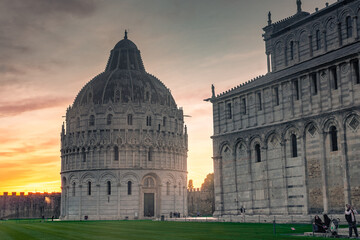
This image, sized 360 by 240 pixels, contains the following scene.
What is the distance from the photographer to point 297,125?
169ft

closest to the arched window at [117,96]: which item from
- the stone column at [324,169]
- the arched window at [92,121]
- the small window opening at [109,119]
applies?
the small window opening at [109,119]

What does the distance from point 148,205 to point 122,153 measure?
39.9 feet

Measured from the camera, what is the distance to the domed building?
101062 mm

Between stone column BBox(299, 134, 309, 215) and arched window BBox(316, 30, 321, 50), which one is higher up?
arched window BBox(316, 30, 321, 50)

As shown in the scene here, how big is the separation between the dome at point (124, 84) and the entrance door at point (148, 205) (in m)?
20.2

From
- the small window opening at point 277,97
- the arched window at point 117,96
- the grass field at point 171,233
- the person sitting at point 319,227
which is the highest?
the arched window at point 117,96

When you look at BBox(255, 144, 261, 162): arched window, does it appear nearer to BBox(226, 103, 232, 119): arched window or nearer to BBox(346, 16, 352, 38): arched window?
BBox(226, 103, 232, 119): arched window

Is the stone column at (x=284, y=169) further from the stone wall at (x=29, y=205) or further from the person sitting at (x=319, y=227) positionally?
the stone wall at (x=29, y=205)

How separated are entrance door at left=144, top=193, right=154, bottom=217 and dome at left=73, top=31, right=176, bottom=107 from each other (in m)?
20.2

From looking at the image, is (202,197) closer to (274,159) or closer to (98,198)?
(98,198)

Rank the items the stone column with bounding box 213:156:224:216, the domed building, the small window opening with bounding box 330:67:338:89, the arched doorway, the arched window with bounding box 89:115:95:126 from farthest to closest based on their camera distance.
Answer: the arched window with bounding box 89:115:95:126 < the arched doorway < the domed building < the stone column with bounding box 213:156:224:216 < the small window opening with bounding box 330:67:338:89

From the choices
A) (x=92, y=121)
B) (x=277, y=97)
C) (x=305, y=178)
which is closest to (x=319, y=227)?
(x=305, y=178)

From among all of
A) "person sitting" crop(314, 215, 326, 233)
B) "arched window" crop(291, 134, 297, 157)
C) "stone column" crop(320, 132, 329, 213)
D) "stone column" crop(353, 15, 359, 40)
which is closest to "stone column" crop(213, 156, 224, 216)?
"arched window" crop(291, 134, 297, 157)

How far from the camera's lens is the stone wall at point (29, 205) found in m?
123
